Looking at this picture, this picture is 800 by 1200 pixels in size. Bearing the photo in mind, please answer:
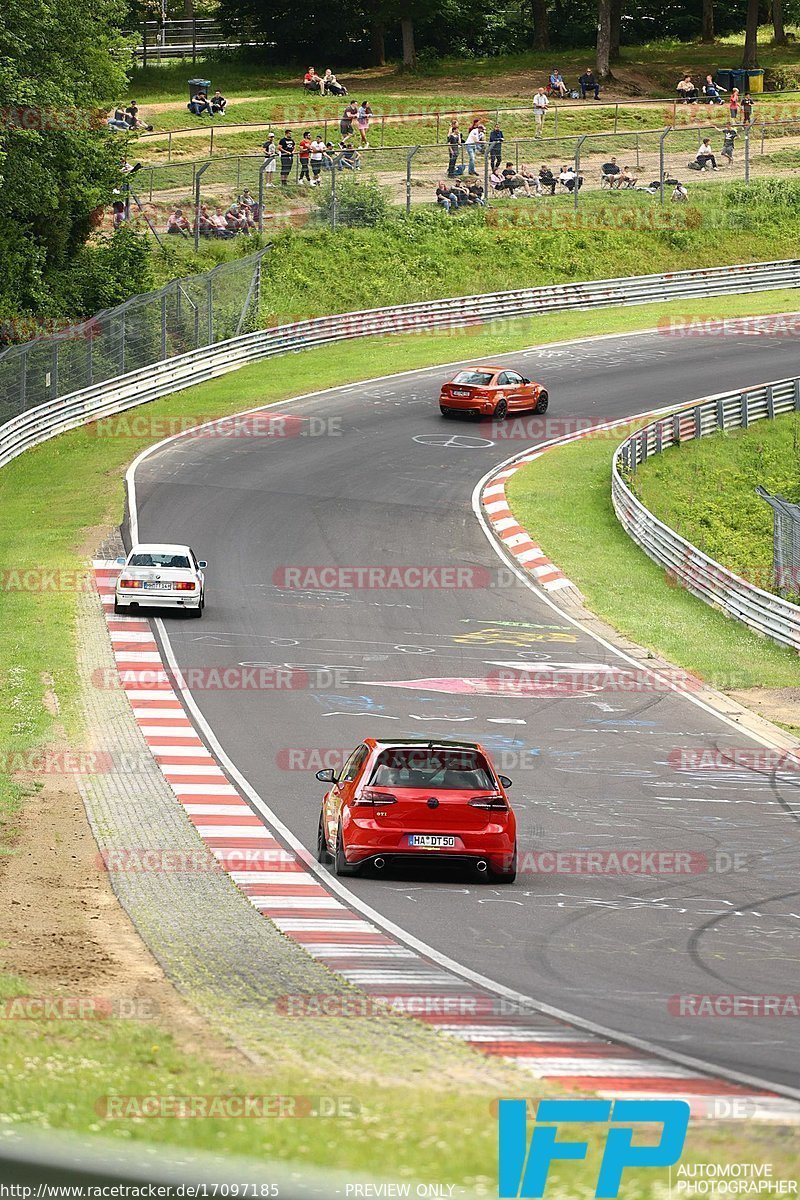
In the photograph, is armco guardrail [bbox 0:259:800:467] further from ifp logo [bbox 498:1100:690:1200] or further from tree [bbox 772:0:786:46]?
ifp logo [bbox 498:1100:690:1200]

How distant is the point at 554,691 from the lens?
26312 mm

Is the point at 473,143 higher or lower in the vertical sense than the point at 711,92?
lower

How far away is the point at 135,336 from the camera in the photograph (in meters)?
50.6

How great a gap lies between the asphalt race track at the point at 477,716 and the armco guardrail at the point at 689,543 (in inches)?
Result: 95.0

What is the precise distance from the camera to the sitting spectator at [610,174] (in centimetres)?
7125

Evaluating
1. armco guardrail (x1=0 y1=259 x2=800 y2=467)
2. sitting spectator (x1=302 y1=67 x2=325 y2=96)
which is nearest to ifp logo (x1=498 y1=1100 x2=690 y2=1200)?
armco guardrail (x1=0 y1=259 x2=800 y2=467)

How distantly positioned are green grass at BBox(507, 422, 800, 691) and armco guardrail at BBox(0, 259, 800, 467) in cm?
1306

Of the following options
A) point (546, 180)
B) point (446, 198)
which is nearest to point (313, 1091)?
point (446, 198)

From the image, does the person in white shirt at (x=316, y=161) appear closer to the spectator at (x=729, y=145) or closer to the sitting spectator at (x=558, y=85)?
the spectator at (x=729, y=145)

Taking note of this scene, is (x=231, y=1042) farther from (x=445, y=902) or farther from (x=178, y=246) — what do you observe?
(x=178, y=246)

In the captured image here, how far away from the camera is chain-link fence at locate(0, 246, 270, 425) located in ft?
147

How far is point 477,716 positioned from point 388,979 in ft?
40.8

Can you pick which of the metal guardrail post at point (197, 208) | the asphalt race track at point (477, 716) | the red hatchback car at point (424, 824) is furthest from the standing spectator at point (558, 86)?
the red hatchback car at point (424, 824)

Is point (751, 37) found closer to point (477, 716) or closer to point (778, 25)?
point (778, 25)
